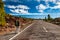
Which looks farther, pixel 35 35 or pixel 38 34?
pixel 38 34

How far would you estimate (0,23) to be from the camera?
1363 inches

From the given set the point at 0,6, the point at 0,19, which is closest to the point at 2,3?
the point at 0,6

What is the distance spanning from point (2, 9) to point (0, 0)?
173cm

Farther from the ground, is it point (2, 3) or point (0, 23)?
point (2, 3)

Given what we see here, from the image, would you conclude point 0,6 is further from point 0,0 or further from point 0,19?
point 0,19

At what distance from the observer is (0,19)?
34750 mm

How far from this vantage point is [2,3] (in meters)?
37.2

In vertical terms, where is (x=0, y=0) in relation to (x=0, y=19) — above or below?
above

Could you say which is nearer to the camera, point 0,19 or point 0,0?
point 0,19

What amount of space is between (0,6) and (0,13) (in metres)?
2.05

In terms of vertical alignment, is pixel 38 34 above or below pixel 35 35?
below

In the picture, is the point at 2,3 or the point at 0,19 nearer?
the point at 0,19

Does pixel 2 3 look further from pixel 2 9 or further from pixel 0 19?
pixel 0 19

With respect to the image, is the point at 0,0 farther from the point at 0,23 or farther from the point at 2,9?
the point at 0,23
